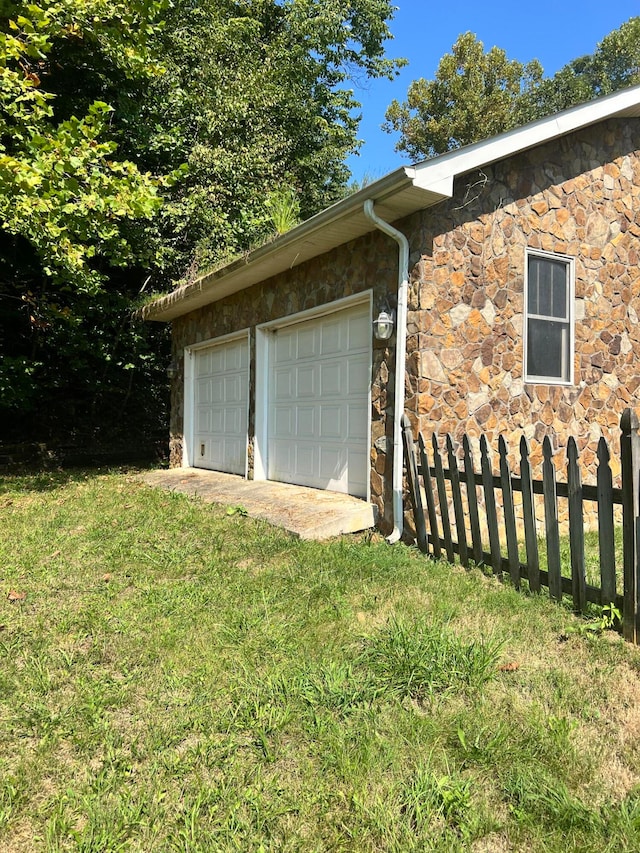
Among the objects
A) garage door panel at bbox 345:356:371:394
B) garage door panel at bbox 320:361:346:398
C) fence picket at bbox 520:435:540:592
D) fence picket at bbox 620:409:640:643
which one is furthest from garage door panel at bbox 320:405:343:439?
fence picket at bbox 620:409:640:643

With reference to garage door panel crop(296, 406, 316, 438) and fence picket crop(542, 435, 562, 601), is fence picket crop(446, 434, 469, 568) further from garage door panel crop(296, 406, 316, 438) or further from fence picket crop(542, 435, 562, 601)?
garage door panel crop(296, 406, 316, 438)

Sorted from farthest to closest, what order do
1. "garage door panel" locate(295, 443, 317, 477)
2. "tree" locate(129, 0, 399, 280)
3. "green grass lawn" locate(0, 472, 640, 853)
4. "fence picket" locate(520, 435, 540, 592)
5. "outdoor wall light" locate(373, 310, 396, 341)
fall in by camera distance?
"tree" locate(129, 0, 399, 280) < "garage door panel" locate(295, 443, 317, 477) < "outdoor wall light" locate(373, 310, 396, 341) < "fence picket" locate(520, 435, 540, 592) < "green grass lawn" locate(0, 472, 640, 853)

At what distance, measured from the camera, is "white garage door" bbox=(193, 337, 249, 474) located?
28.4 feet

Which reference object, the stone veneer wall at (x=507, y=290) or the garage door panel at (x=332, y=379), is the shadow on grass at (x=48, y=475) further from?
the stone veneer wall at (x=507, y=290)

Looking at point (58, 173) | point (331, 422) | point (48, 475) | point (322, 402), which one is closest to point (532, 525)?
point (331, 422)

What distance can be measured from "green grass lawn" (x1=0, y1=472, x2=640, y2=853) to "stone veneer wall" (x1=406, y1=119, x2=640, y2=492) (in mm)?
2001

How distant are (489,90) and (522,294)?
23.9 meters

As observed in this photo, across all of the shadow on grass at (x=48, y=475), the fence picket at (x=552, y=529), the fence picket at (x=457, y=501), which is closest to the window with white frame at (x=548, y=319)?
the fence picket at (x=457, y=501)

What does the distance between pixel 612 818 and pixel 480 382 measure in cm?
409

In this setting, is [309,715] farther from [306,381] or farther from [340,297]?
[306,381]

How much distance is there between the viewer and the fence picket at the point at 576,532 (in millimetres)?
3520

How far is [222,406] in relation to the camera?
9.35 meters

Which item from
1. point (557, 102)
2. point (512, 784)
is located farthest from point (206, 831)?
point (557, 102)

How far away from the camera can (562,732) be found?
2348 millimetres
